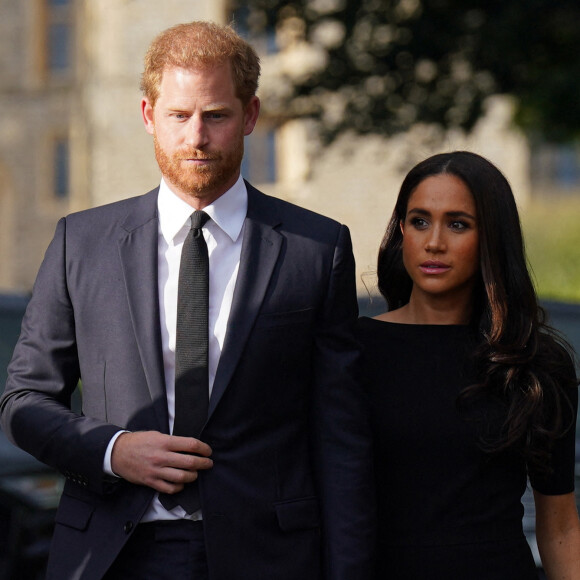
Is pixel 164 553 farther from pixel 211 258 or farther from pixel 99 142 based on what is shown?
pixel 99 142

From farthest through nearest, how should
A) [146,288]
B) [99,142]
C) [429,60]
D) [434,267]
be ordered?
1. [99,142]
2. [429,60]
3. [434,267]
4. [146,288]

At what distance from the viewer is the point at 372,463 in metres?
2.90

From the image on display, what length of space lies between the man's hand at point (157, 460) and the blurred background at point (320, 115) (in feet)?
4.24

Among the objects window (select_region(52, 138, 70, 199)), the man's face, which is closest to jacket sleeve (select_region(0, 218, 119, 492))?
the man's face

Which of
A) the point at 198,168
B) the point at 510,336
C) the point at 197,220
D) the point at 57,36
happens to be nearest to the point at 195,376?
the point at 197,220

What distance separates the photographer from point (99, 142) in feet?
84.1

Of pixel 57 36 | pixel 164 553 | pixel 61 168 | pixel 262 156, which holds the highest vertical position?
pixel 57 36

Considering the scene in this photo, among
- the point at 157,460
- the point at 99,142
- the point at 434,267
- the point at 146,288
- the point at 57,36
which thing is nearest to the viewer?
the point at 157,460

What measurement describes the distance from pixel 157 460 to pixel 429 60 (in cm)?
954

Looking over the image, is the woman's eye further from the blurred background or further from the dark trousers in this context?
the dark trousers

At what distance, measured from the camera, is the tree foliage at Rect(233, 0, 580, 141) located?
36.0 feet

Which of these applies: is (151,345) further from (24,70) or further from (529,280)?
(24,70)

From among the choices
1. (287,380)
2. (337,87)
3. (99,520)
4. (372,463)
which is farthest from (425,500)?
(337,87)

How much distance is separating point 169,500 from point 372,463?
51 centimetres
